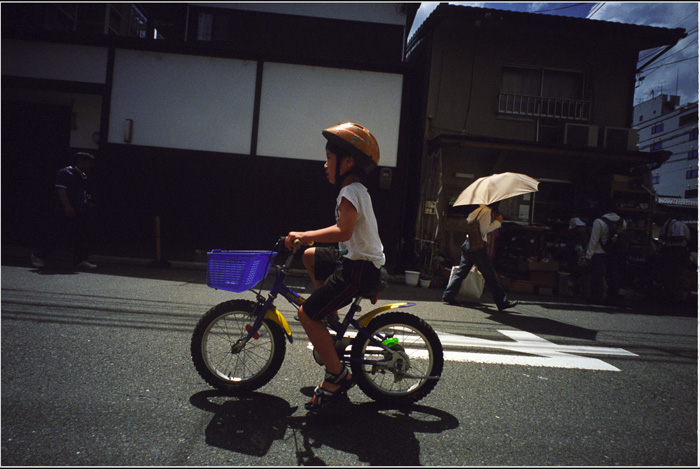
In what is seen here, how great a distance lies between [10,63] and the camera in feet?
33.7

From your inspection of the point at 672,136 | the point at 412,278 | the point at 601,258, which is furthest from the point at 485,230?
the point at 672,136

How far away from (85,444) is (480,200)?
601 cm

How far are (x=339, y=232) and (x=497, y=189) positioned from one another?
5049mm

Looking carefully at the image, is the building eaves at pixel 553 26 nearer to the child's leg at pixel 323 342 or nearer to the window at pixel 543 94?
the window at pixel 543 94

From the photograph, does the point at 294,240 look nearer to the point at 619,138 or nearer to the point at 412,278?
the point at 412,278

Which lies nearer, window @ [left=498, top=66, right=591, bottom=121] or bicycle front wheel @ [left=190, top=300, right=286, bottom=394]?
bicycle front wheel @ [left=190, top=300, right=286, bottom=394]

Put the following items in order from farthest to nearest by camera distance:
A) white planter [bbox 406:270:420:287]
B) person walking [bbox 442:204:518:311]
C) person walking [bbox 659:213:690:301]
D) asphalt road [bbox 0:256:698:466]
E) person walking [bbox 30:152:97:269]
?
person walking [bbox 659:213:690:301], white planter [bbox 406:270:420:287], person walking [bbox 30:152:97:269], person walking [bbox 442:204:518:311], asphalt road [bbox 0:256:698:466]

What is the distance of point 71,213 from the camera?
7.22 meters

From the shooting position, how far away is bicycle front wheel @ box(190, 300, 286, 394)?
2.80 m

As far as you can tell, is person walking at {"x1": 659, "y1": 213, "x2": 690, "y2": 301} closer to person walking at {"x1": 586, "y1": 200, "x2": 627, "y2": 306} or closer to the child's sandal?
person walking at {"x1": 586, "y1": 200, "x2": 627, "y2": 306}

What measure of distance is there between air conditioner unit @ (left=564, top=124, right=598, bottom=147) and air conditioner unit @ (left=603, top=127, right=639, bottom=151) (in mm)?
360

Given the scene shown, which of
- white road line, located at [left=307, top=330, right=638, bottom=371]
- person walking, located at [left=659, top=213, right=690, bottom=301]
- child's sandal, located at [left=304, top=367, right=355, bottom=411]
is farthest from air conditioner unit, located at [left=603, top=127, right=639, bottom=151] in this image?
Answer: child's sandal, located at [left=304, top=367, right=355, bottom=411]

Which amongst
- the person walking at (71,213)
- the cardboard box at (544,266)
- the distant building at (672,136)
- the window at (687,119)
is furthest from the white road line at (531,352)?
the window at (687,119)

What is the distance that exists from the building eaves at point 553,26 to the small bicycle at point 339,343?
10.3 m
